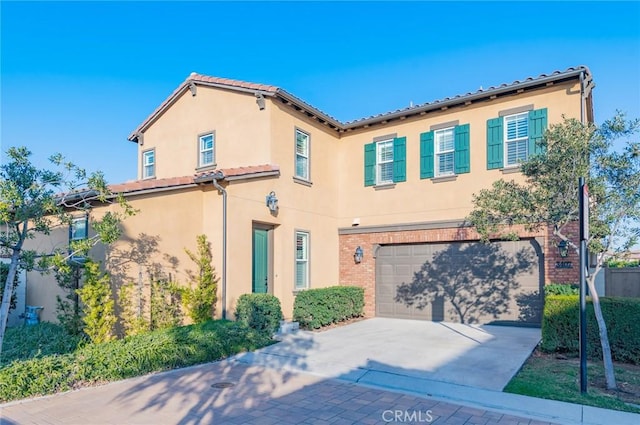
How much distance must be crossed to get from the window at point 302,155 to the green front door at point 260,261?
2.37 m

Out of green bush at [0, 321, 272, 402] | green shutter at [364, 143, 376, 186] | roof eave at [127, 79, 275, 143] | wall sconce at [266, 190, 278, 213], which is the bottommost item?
green bush at [0, 321, 272, 402]

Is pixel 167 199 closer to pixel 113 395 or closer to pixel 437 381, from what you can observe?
pixel 113 395

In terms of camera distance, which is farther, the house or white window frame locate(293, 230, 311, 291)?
white window frame locate(293, 230, 311, 291)

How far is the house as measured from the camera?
10.5 m

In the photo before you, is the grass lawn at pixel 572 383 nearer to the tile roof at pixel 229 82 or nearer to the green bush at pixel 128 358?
the green bush at pixel 128 358

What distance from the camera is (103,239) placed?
7617mm

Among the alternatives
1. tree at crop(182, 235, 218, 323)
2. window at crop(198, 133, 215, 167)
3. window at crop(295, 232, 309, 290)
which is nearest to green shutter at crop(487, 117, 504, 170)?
window at crop(295, 232, 309, 290)

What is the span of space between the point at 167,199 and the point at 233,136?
3.56 m

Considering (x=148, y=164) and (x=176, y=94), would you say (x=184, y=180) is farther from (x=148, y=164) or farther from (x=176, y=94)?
(x=148, y=164)

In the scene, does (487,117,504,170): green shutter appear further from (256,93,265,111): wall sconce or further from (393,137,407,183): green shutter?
(256,93,265,111): wall sconce

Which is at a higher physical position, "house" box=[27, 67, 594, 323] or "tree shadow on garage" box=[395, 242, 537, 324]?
"house" box=[27, 67, 594, 323]

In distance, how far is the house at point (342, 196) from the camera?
10.5 m

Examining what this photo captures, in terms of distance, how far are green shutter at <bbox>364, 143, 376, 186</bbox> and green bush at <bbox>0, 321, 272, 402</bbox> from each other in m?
6.83

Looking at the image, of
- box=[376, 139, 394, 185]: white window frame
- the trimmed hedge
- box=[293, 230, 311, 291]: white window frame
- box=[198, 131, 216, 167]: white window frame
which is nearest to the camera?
the trimmed hedge
